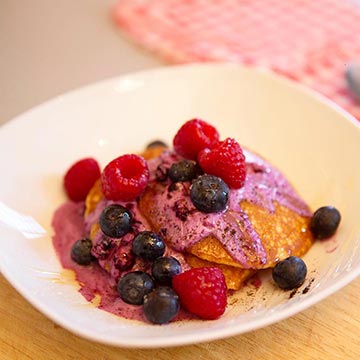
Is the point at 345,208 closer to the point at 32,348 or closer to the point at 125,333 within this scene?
the point at 125,333

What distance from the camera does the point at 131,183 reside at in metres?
1.53

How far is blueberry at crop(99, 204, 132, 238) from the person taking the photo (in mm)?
1476

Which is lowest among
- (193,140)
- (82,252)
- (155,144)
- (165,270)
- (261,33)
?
(82,252)

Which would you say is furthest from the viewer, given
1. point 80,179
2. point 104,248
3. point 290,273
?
point 80,179

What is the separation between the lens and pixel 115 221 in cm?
147

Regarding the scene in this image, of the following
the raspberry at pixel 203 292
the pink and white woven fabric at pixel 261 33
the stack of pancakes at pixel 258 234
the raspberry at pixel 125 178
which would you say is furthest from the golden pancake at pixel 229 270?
the pink and white woven fabric at pixel 261 33

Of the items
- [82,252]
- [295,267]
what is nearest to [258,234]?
[295,267]

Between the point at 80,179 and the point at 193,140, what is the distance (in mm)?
386

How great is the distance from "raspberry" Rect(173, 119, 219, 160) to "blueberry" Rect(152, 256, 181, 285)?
1.13ft

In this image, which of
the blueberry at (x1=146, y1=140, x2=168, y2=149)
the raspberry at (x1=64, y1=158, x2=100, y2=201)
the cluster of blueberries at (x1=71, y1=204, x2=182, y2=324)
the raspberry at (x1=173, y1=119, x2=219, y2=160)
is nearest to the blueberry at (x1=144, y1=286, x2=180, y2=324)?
the cluster of blueberries at (x1=71, y1=204, x2=182, y2=324)

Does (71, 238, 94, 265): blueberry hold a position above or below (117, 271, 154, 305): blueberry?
below

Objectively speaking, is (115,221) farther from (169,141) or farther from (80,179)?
(169,141)

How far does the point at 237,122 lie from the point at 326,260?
68 centimetres

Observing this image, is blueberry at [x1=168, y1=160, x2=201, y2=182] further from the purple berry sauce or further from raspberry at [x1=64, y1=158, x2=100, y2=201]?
raspberry at [x1=64, y1=158, x2=100, y2=201]
